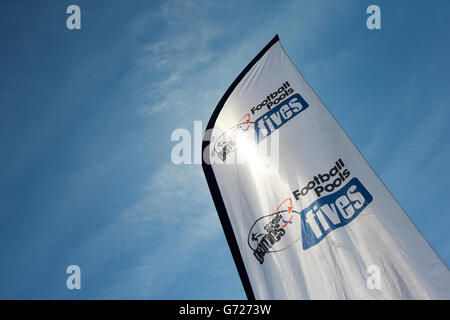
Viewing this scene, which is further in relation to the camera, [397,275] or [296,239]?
[296,239]

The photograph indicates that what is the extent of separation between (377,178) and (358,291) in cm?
181

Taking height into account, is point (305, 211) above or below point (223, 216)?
below

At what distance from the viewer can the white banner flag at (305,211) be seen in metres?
4.57

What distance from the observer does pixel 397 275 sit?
454cm

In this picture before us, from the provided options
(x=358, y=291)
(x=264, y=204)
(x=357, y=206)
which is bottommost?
(x=358, y=291)

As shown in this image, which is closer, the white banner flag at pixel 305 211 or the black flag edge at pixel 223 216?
the white banner flag at pixel 305 211

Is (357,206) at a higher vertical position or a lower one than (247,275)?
higher

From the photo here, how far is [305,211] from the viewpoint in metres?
5.25

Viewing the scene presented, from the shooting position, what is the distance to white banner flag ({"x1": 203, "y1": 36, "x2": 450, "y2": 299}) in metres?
4.57

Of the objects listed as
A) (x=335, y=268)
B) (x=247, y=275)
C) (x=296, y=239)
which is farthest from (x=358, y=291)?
(x=247, y=275)

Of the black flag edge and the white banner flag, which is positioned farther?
the black flag edge
